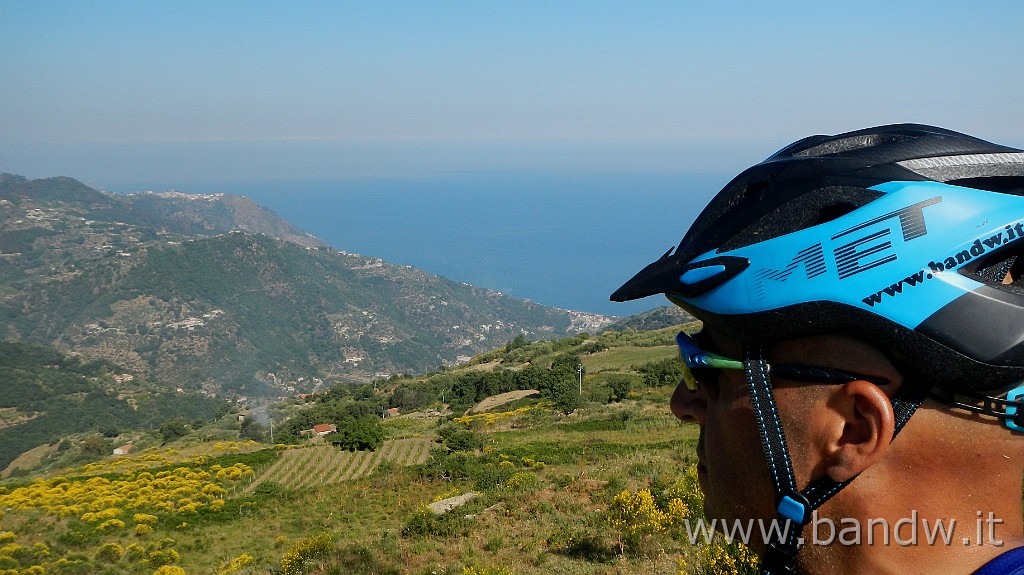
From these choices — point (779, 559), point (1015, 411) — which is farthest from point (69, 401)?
point (1015, 411)

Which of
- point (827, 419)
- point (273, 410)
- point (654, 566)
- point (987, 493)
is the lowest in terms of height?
point (273, 410)

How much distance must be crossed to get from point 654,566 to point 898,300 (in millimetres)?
8000

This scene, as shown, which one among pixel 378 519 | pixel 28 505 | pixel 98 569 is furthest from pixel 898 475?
pixel 28 505

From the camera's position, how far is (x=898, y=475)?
1.61m

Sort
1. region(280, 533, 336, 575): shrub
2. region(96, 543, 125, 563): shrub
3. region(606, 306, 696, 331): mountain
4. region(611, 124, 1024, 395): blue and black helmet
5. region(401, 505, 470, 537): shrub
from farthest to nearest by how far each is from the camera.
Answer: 1. region(606, 306, 696, 331): mountain
2. region(96, 543, 125, 563): shrub
3. region(401, 505, 470, 537): shrub
4. region(280, 533, 336, 575): shrub
5. region(611, 124, 1024, 395): blue and black helmet

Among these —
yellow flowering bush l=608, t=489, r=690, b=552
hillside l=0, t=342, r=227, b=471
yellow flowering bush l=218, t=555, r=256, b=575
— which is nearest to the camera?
yellow flowering bush l=608, t=489, r=690, b=552

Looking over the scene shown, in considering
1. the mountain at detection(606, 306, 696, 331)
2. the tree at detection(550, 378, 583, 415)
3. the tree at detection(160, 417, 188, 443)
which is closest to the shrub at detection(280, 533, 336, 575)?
the tree at detection(550, 378, 583, 415)

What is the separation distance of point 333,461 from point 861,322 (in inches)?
1606

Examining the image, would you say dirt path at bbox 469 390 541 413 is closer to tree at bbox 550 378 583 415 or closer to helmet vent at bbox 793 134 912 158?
tree at bbox 550 378 583 415

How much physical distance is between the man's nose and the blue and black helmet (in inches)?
11.4

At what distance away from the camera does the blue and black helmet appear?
1555 mm

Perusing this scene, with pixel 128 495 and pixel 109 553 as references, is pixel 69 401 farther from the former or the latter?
pixel 109 553

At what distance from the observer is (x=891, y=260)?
1.62 metres

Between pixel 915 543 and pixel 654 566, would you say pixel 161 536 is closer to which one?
pixel 654 566
